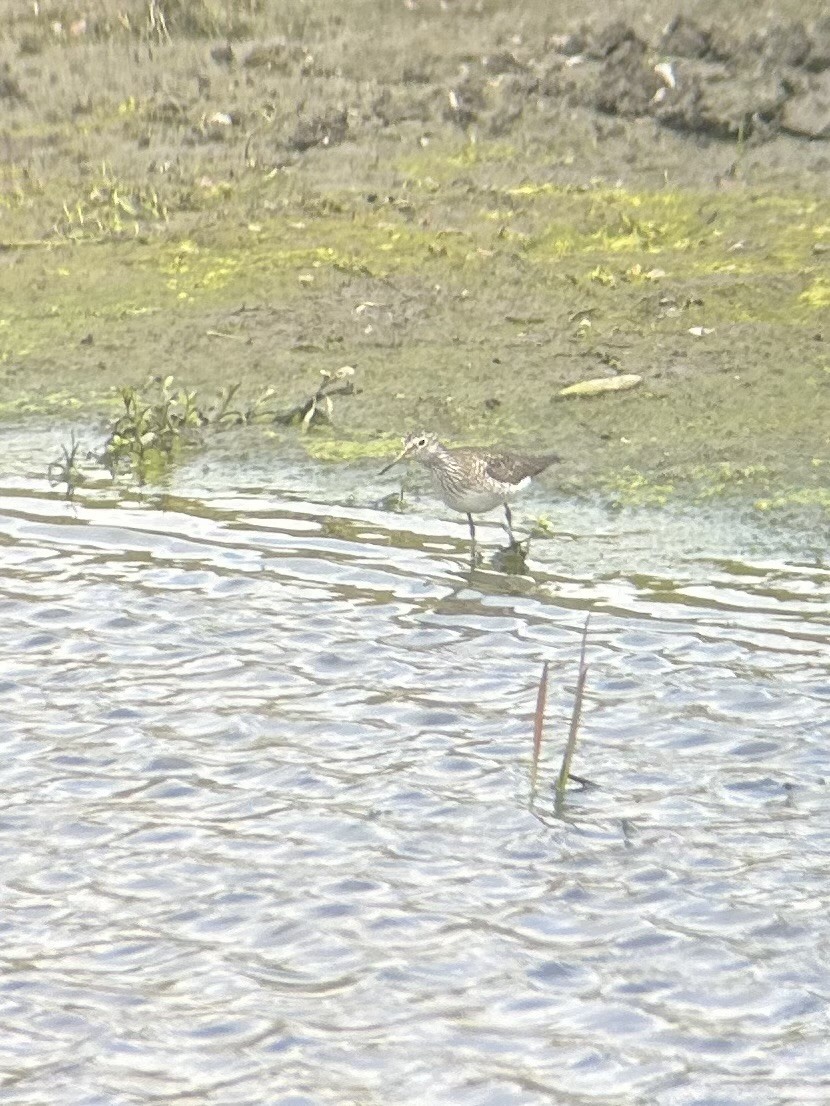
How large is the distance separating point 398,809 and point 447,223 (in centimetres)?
673

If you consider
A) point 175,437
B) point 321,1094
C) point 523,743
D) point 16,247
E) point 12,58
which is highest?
point 12,58

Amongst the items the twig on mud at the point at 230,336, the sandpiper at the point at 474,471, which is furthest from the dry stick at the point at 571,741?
the twig on mud at the point at 230,336

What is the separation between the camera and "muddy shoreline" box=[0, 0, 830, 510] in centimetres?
1111

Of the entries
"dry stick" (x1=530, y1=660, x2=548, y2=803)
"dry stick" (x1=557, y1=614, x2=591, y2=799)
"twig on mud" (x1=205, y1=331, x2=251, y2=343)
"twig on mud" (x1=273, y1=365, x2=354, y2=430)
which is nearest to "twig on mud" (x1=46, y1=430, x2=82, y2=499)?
"twig on mud" (x1=273, y1=365, x2=354, y2=430)

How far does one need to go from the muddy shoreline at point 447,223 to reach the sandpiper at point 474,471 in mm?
523

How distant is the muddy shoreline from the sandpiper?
523 millimetres

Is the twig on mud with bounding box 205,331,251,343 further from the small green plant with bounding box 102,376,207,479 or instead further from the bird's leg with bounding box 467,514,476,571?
the bird's leg with bounding box 467,514,476,571

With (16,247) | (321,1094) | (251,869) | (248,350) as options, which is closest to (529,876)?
(251,869)

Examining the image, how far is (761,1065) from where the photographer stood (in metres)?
5.47

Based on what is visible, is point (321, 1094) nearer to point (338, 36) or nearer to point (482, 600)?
point (482, 600)

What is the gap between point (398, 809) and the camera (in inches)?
281

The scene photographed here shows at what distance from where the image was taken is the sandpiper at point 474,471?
9.50m

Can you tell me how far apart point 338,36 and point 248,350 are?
4131 mm

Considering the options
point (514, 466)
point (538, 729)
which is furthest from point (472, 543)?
point (538, 729)
